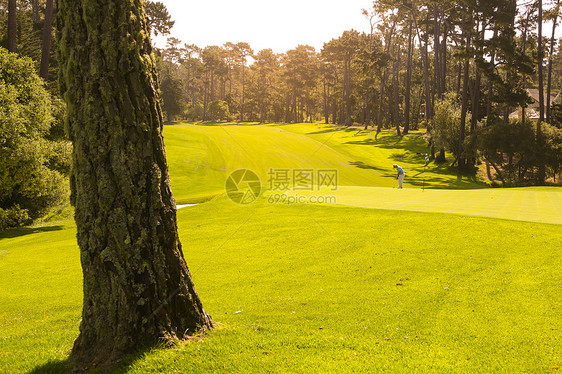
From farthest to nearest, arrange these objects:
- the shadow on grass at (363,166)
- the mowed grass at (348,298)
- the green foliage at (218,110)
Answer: the green foliage at (218,110)
the shadow on grass at (363,166)
the mowed grass at (348,298)

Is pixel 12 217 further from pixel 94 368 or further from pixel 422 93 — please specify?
pixel 422 93

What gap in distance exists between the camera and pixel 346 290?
9.21 m

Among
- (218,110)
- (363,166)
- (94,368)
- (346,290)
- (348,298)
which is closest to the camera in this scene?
(94,368)

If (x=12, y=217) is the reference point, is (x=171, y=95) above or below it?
above

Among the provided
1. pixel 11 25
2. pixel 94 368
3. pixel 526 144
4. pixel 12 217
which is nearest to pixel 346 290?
pixel 94 368

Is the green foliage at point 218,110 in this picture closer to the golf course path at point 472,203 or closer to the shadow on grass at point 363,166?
the shadow on grass at point 363,166

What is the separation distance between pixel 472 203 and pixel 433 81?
64.6 m

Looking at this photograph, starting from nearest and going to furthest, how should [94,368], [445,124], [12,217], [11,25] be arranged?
[94,368], [12,217], [11,25], [445,124]

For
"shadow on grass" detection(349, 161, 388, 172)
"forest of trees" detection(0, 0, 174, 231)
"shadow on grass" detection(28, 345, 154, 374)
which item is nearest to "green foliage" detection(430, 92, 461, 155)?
"shadow on grass" detection(349, 161, 388, 172)

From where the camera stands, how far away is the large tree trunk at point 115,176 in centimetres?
546

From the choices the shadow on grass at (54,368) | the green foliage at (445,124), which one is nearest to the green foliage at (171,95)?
the green foliage at (445,124)

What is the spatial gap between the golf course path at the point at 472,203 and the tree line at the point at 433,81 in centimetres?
2225

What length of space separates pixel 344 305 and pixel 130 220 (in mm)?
4816

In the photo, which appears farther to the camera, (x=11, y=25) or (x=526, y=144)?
(x=526, y=144)
